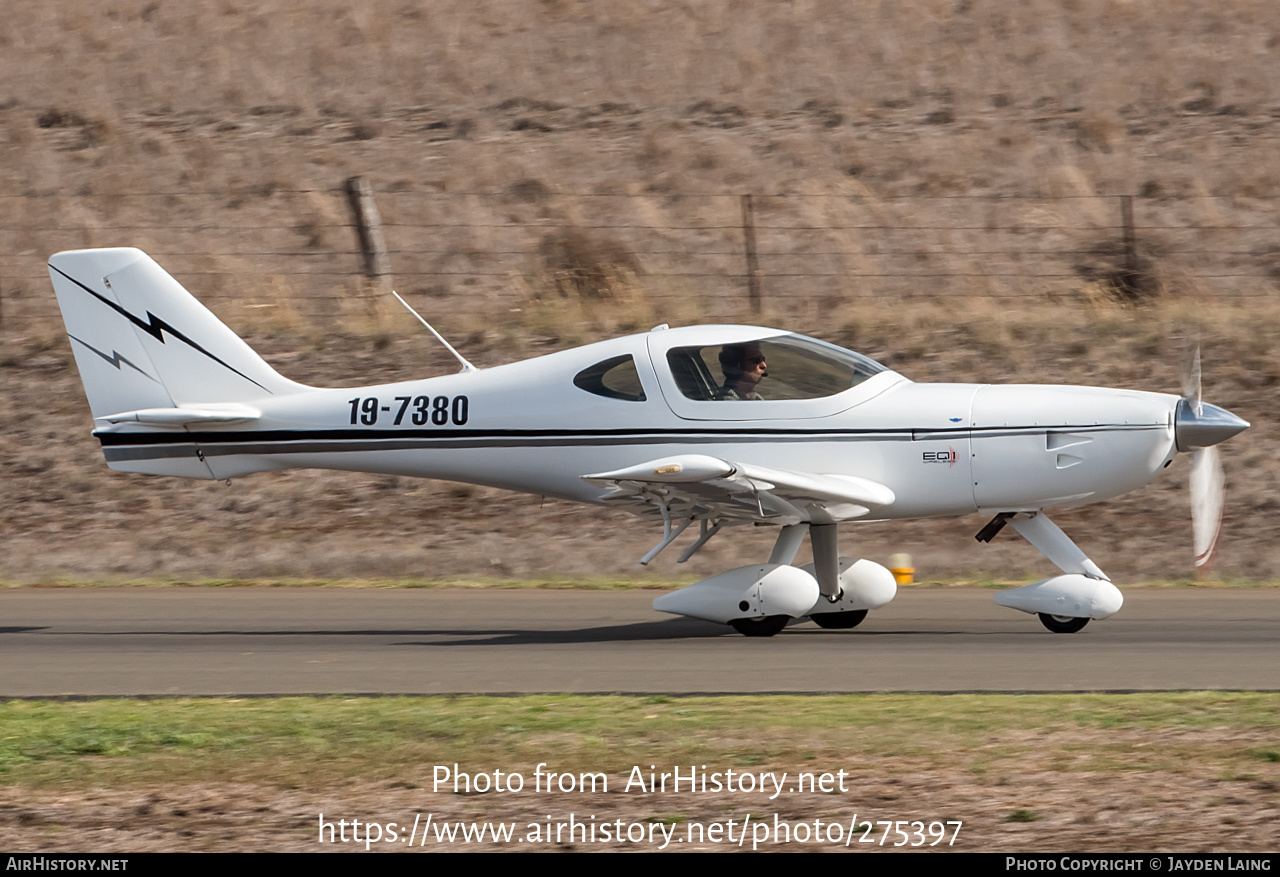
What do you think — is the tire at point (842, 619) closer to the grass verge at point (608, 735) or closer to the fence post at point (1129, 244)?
the grass verge at point (608, 735)

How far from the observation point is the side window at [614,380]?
1030cm

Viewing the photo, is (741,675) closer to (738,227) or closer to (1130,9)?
(738,227)

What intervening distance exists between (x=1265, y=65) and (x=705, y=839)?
2915 cm

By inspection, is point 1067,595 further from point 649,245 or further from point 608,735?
point 649,245

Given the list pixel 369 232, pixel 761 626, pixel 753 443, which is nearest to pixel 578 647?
pixel 761 626

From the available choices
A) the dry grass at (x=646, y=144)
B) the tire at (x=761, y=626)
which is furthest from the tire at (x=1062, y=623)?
the dry grass at (x=646, y=144)

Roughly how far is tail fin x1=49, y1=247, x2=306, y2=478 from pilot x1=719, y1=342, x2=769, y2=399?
3.27m

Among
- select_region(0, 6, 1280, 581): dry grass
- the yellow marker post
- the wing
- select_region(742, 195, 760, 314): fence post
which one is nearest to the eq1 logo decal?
the wing

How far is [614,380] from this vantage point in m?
10.4

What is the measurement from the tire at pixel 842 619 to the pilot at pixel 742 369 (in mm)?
1685

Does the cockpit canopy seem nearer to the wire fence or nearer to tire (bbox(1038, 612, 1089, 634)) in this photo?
tire (bbox(1038, 612, 1089, 634))

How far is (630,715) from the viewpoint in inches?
272
